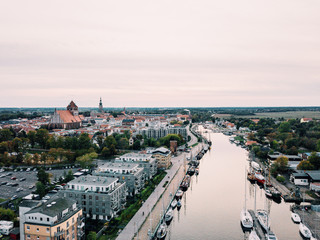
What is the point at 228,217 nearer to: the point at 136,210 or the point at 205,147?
the point at 136,210

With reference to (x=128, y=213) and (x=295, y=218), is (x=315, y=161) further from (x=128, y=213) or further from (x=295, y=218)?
(x=128, y=213)

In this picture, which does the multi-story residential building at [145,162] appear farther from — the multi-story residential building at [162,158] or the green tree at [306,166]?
the green tree at [306,166]

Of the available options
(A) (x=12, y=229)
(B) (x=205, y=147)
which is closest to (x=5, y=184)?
(A) (x=12, y=229)

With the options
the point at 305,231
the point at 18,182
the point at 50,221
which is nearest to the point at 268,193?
the point at 305,231

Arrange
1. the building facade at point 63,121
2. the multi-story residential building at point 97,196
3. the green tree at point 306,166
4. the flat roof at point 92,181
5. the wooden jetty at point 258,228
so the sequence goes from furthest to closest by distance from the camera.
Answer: the building facade at point 63,121 < the green tree at point 306,166 < the flat roof at point 92,181 < the multi-story residential building at point 97,196 < the wooden jetty at point 258,228

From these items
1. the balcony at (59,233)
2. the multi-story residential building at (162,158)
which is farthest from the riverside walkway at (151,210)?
the balcony at (59,233)
